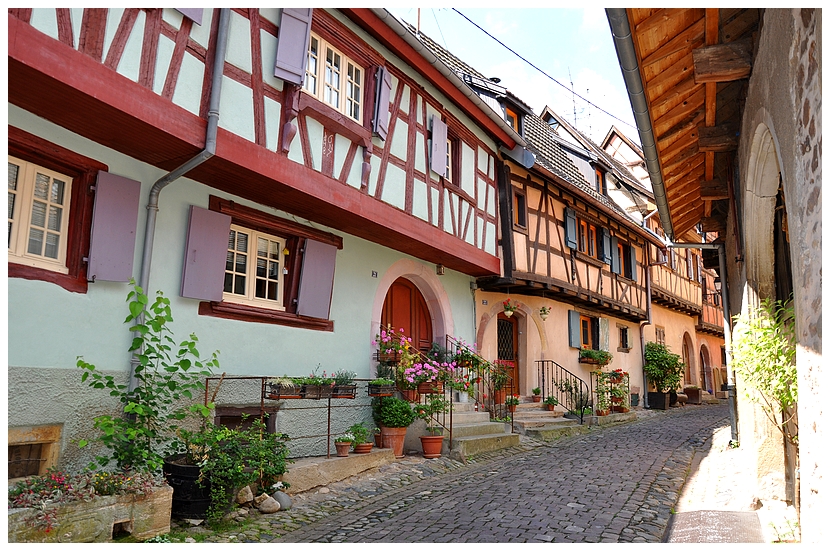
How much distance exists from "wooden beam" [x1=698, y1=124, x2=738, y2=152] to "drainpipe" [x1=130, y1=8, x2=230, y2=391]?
4.64 m

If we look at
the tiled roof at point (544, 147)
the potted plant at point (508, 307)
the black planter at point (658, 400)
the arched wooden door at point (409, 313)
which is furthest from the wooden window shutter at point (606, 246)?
the arched wooden door at point (409, 313)

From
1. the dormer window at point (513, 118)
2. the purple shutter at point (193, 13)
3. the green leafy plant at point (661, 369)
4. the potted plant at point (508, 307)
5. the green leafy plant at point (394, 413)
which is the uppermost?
the dormer window at point (513, 118)

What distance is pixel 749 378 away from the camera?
18.0 feet

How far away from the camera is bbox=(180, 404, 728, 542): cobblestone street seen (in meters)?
5.10

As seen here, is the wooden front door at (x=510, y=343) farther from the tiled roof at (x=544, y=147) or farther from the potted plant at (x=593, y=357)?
the tiled roof at (x=544, y=147)

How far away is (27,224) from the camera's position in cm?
530

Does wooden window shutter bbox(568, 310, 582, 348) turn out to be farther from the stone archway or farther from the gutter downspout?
the gutter downspout

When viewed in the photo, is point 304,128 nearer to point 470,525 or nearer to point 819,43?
point 470,525

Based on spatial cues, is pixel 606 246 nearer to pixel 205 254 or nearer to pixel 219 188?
pixel 219 188

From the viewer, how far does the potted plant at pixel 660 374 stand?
18312 millimetres

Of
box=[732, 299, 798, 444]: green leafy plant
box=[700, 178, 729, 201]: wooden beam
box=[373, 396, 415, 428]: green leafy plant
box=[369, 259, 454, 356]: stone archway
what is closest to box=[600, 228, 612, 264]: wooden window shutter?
box=[369, 259, 454, 356]: stone archway

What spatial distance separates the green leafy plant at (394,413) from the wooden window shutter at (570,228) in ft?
22.0

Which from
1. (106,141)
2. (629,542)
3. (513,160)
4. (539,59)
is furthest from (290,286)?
(539,59)

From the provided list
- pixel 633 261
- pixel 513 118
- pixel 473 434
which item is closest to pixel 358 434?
pixel 473 434
